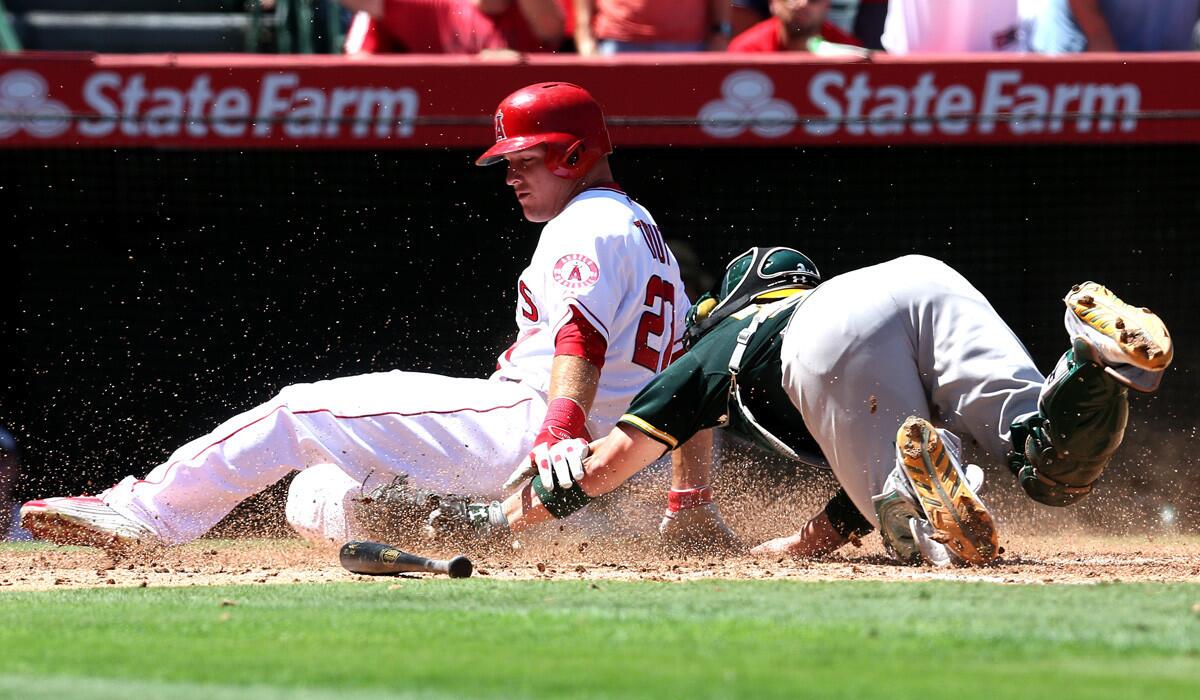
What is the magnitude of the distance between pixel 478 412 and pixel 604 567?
719mm

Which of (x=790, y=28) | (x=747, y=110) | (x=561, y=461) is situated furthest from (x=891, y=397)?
(x=790, y=28)

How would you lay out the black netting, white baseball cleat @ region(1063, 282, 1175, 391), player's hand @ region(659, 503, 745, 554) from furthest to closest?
1. the black netting
2. player's hand @ region(659, 503, 745, 554)
3. white baseball cleat @ region(1063, 282, 1175, 391)

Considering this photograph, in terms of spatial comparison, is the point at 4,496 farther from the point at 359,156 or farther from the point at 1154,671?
the point at 1154,671

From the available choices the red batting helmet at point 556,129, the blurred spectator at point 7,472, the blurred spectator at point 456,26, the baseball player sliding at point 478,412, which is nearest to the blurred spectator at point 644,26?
the blurred spectator at point 456,26

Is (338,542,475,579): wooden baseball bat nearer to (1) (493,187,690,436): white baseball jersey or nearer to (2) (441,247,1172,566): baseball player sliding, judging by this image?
(2) (441,247,1172,566): baseball player sliding

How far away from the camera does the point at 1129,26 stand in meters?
6.88

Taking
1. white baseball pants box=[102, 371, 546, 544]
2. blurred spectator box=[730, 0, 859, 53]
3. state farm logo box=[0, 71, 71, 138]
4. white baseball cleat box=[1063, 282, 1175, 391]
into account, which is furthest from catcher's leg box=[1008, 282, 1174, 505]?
state farm logo box=[0, 71, 71, 138]

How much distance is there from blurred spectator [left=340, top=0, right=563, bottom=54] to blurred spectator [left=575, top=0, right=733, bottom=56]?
129 mm

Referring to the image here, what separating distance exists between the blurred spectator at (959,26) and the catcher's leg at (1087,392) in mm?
3101

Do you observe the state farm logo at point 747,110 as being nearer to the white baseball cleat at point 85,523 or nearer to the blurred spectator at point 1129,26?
the blurred spectator at point 1129,26

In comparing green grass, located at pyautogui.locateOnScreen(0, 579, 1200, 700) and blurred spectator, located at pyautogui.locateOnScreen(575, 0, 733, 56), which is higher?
blurred spectator, located at pyautogui.locateOnScreen(575, 0, 733, 56)

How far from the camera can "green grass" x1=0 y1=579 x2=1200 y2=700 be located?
2.52m

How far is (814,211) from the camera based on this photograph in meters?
6.75

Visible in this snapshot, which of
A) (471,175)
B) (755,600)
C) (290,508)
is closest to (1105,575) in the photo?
(755,600)
